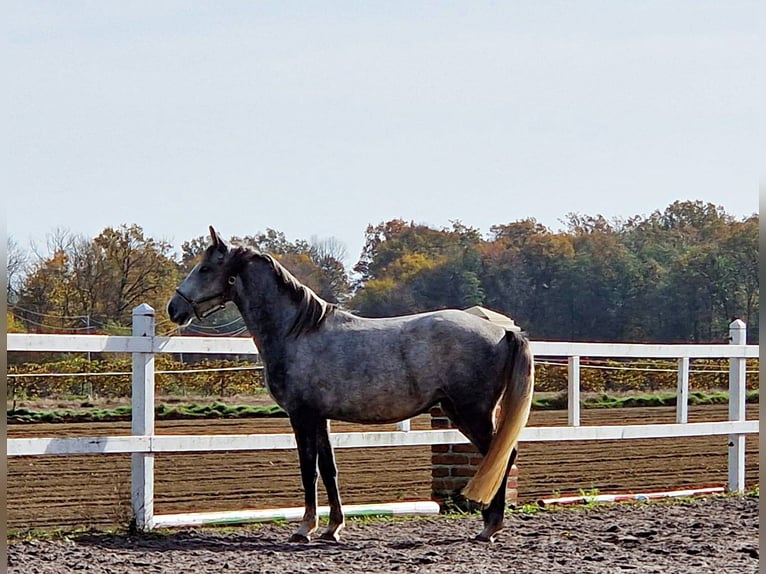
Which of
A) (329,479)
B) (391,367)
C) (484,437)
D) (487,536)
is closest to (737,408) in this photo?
(484,437)

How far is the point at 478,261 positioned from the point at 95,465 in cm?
3473

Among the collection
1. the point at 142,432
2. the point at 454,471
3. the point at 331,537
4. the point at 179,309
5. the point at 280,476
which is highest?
the point at 179,309

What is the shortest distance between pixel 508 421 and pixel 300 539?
1.35m

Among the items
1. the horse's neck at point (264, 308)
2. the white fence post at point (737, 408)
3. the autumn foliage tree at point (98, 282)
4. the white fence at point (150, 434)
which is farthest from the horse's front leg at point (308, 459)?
the autumn foliage tree at point (98, 282)

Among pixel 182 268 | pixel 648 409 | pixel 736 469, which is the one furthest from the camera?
pixel 182 268

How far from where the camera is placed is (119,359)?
93.5 ft

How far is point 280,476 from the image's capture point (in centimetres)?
1277

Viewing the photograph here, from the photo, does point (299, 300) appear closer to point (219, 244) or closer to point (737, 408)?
point (219, 244)

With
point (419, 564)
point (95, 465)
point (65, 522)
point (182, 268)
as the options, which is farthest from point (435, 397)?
point (182, 268)

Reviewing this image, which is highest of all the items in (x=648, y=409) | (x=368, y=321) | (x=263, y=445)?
(x=368, y=321)

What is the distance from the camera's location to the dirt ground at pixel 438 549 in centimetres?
542

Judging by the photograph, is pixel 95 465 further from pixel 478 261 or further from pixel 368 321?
pixel 478 261

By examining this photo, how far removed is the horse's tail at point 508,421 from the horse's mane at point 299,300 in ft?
3.63

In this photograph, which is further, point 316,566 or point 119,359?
point 119,359
